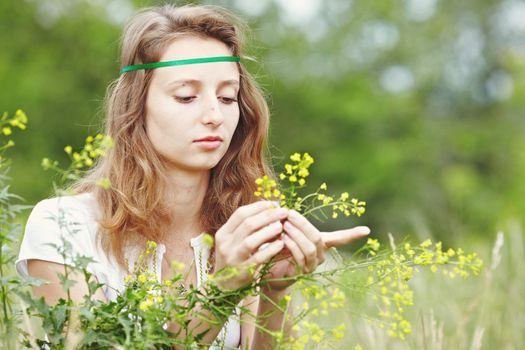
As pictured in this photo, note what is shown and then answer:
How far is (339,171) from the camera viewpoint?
58.4 ft

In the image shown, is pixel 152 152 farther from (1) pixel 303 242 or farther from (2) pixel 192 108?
(1) pixel 303 242

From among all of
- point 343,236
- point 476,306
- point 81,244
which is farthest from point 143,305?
point 476,306

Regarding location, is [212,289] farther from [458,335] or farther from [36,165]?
[36,165]

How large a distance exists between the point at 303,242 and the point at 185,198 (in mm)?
987

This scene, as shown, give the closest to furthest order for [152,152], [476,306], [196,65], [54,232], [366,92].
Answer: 1. [54,232]
2. [196,65]
3. [152,152]
4. [476,306]
5. [366,92]

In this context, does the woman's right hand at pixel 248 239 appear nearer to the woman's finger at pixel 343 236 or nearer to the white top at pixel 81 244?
the woman's finger at pixel 343 236

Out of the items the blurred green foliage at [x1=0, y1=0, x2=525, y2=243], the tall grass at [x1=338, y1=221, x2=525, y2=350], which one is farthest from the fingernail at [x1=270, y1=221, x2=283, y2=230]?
the blurred green foliage at [x1=0, y1=0, x2=525, y2=243]

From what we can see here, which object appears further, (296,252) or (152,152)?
(152,152)

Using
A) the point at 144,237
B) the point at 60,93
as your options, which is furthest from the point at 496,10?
the point at 144,237

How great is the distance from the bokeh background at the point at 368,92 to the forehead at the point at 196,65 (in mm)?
9717

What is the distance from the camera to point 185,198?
2.96 m

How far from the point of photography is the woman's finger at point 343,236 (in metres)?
2.13

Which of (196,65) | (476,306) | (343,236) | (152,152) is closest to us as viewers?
(343,236)

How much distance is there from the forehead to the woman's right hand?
0.83 metres
